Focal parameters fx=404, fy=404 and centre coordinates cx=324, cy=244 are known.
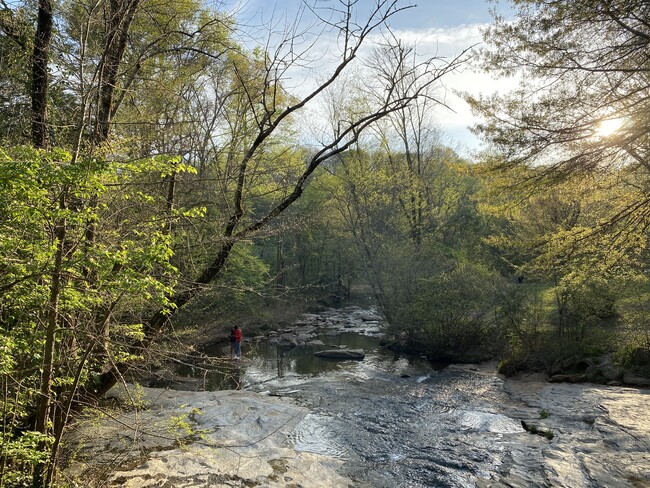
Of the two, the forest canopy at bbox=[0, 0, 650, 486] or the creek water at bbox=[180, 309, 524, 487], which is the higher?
the forest canopy at bbox=[0, 0, 650, 486]

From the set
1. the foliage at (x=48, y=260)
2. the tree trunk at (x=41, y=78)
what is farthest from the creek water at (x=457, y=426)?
the tree trunk at (x=41, y=78)

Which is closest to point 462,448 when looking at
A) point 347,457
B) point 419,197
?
point 347,457

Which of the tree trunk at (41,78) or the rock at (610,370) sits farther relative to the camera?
the rock at (610,370)

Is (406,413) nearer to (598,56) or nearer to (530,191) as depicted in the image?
(530,191)

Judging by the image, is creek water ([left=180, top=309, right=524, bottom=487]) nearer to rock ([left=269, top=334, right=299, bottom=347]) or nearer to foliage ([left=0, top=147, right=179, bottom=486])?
foliage ([left=0, top=147, right=179, bottom=486])

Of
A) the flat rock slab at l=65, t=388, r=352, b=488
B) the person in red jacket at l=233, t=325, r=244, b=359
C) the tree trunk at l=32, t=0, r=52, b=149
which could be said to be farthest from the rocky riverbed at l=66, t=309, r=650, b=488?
the tree trunk at l=32, t=0, r=52, b=149

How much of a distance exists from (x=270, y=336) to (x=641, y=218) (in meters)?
17.0

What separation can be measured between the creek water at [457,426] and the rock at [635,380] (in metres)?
0.59

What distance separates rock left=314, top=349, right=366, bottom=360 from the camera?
16.1 meters

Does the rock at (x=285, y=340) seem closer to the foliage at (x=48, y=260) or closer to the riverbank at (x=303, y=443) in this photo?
the riverbank at (x=303, y=443)

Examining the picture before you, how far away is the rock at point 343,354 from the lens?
16.1 metres

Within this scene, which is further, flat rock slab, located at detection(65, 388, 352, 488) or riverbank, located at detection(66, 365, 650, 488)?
riverbank, located at detection(66, 365, 650, 488)

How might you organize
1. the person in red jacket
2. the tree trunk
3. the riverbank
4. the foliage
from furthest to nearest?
the person in red jacket
the riverbank
the tree trunk
the foliage

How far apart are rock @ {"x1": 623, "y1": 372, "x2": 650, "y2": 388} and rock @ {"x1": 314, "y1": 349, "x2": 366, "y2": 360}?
861cm
